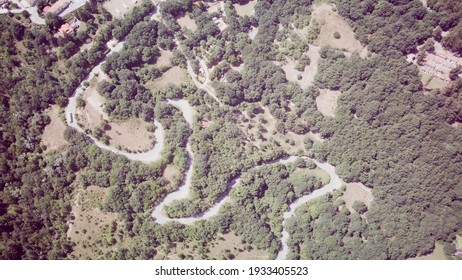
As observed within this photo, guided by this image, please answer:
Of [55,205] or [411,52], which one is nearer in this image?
[55,205]

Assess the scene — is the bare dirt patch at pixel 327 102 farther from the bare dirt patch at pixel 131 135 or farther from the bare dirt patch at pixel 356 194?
the bare dirt patch at pixel 131 135

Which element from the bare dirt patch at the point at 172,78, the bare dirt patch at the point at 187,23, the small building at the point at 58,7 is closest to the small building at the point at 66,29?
the small building at the point at 58,7

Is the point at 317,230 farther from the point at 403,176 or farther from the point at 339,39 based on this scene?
the point at 339,39

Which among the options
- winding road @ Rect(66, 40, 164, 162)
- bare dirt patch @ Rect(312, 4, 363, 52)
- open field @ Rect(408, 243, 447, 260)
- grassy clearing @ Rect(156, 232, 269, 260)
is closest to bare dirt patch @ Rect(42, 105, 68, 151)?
winding road @ Rect(66, 40, 164, 162)
